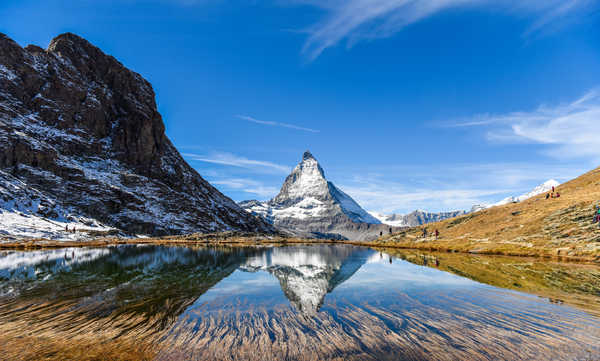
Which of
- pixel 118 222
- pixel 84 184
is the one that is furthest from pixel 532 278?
pixel 84 184

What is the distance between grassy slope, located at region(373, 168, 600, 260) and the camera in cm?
4769

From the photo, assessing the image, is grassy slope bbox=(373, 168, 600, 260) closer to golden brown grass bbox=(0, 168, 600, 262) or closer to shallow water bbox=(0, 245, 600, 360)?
golden brown grass bbox=(0, 168, 600, 262)

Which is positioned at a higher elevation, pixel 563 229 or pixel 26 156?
pixel 26 156

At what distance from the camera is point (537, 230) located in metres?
57.8

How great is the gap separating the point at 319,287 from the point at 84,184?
680ft

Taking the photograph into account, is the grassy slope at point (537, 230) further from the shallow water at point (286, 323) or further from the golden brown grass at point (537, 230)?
the shallow water at point (286, 323)

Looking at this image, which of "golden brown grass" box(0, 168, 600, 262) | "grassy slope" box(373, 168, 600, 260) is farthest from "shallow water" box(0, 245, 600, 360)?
"grassy slope" box(373, 168, 600, 260)

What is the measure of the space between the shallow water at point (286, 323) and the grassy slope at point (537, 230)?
124 feet

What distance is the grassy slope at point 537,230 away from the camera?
156 feet

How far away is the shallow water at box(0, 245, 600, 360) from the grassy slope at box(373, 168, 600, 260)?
37785 millimetres

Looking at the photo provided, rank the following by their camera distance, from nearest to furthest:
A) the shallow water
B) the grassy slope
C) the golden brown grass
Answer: the shallow water, the golden brown grass, the grassy slope

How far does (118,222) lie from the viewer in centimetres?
17200

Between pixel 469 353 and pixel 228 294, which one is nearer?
pixel 469 353

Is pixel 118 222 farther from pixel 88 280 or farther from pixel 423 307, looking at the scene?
pixel 423 307
